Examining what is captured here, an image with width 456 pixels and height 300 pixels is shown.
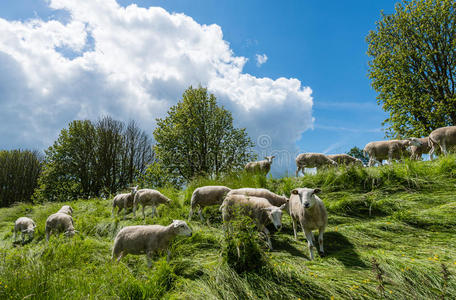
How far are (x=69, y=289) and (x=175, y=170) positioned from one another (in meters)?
18.1

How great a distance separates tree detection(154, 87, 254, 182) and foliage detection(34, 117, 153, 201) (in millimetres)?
6456

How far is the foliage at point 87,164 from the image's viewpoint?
25969mm

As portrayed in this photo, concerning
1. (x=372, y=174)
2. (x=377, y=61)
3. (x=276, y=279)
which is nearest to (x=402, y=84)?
(x=377, y=61)

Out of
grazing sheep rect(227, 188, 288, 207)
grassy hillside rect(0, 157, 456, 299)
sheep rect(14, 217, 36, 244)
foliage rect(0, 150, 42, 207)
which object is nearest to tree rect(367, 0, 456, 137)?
grassy hillside rect(0, 157, 456, 299)

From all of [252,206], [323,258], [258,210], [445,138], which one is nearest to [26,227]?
[252,206]

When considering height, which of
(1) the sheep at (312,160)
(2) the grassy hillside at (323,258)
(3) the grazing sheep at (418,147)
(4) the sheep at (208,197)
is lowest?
(2) the grassy hillside at (323,258)

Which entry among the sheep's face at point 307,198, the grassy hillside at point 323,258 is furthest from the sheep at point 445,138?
the sheep's face at point 307,198

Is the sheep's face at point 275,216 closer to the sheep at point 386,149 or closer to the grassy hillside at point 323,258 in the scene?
the grassy hillside at point 323,258

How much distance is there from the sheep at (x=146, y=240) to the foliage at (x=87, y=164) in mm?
21961

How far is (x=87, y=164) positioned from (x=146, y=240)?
85.3ft

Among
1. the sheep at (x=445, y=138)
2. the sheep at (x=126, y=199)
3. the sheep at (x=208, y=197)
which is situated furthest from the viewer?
the sheep at (x=445, y=138)

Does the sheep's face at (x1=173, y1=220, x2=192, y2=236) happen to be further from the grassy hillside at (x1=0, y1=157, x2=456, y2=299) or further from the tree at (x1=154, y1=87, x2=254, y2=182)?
the tree at (x1=154, y1=87, x2=254, y2=182)

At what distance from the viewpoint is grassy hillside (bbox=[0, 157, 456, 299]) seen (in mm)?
3557

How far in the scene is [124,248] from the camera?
18.4 ft
